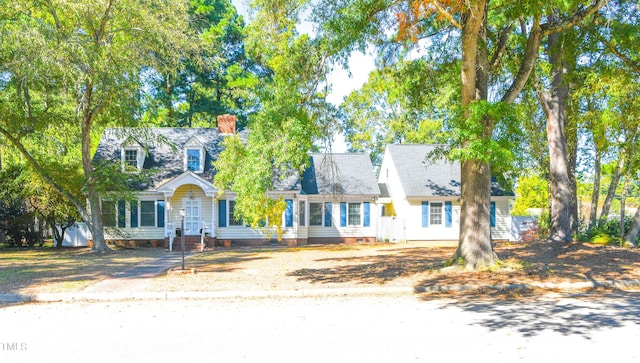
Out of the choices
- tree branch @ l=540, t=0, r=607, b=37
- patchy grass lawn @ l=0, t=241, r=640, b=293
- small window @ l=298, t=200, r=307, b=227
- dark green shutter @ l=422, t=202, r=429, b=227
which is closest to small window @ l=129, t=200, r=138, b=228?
small window @ l=298, t=200, r=307, b=227

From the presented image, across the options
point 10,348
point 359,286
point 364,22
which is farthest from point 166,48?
point 10,348

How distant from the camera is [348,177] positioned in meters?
31.4

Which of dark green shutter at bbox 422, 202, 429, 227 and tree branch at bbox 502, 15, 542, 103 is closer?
tree branch at bbox 502, 15, 542, 103

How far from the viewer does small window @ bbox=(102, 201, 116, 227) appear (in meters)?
28.0

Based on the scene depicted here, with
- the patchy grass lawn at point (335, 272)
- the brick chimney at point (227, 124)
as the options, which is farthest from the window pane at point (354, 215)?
the patchy grass lawn at point (335, 272)

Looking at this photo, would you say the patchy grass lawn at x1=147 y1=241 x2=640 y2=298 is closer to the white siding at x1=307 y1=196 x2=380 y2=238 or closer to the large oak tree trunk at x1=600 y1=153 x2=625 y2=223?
the large oak tree trunk at x1=600 y1=153 x2=625 y2=223

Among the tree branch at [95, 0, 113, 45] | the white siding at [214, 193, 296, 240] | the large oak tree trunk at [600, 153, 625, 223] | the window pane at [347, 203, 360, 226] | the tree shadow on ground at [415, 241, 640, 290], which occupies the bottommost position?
the tree shadow on ground at [415, 241, 640, 290]

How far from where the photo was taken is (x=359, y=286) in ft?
39.1

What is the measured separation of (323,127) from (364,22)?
9.52ft

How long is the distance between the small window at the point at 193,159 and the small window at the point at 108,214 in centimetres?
441

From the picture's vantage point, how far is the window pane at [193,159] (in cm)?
2867

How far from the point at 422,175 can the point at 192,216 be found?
13111mm

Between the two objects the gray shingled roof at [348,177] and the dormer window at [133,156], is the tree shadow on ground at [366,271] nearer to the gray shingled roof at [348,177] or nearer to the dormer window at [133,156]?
the gray shingled roof at [348,177]

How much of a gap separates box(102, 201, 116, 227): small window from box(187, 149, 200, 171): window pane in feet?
14.5
